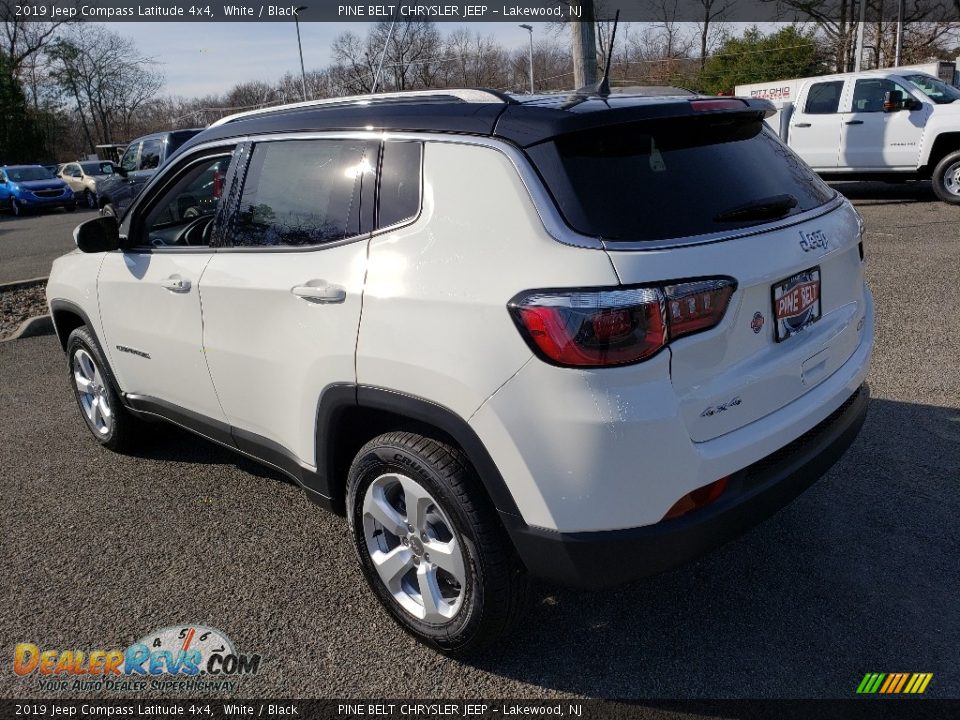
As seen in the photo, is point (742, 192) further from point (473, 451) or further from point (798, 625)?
point (798, 625)

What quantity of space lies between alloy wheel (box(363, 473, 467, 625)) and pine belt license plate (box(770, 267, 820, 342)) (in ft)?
3.97

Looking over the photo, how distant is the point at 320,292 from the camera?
280 cm

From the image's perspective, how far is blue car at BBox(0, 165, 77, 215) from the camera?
25.5 m

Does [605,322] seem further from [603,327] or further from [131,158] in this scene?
[131,158]

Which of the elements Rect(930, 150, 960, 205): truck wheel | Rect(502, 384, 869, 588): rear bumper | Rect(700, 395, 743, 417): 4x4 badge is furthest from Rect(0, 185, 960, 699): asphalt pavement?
Rect(930, 150, 960, 205): truck wheel

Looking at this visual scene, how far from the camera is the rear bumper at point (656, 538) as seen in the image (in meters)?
2.28

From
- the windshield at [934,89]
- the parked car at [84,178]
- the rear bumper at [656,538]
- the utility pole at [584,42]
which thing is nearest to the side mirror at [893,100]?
the windshield at [934,89]

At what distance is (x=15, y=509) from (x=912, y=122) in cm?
1265

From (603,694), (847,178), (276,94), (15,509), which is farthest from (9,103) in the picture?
(603,694)

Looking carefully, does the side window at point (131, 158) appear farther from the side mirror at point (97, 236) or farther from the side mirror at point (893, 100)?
the side mirror at point (97, 236)

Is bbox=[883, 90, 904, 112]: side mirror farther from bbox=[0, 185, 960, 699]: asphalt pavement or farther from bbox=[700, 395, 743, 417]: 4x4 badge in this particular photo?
bbox=[700, 395, 743, 417]: 4x4 badge

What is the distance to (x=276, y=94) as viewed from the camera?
24125 millimetres

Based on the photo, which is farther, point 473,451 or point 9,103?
point 9,103

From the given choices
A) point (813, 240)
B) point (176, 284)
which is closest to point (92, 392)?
point (176, 284)
